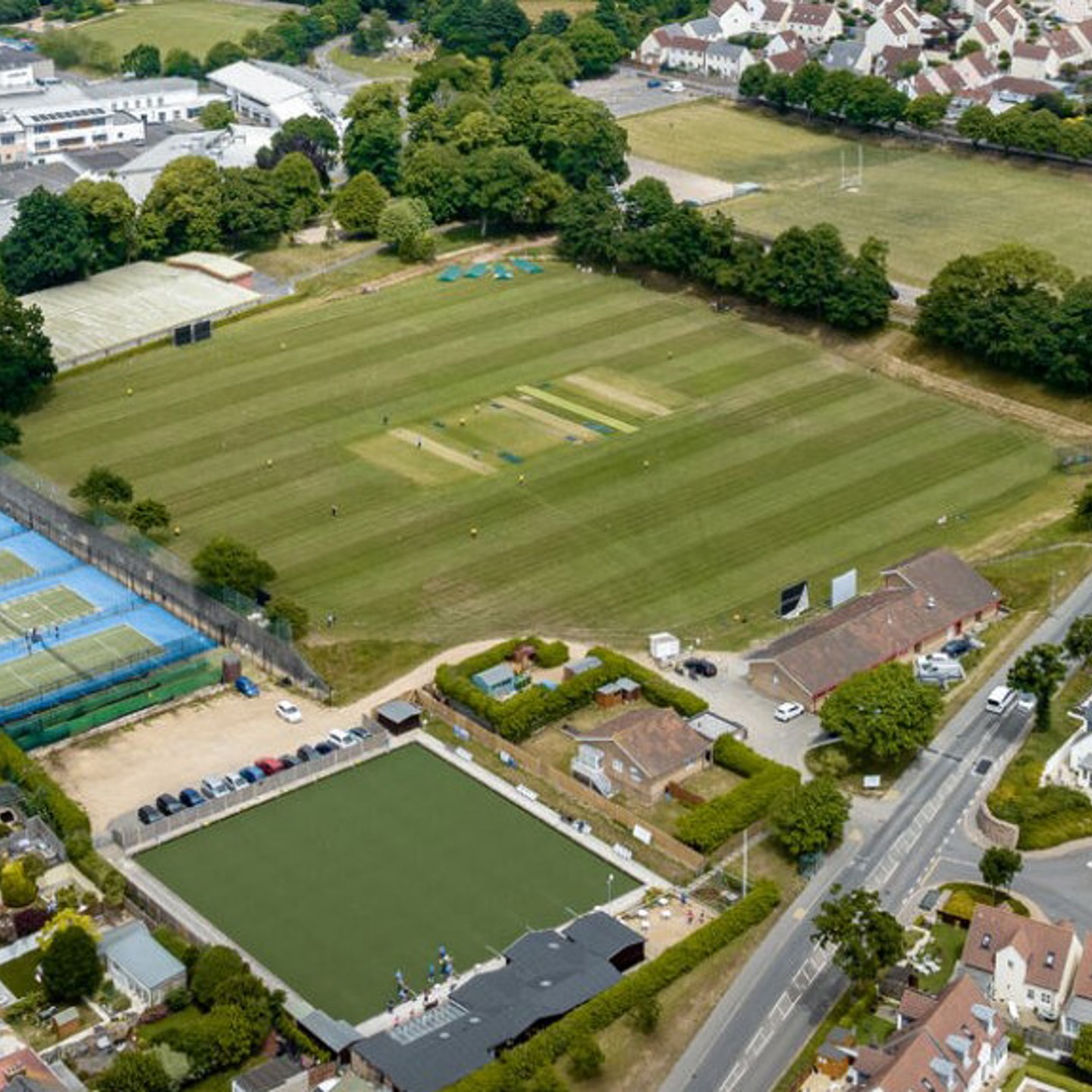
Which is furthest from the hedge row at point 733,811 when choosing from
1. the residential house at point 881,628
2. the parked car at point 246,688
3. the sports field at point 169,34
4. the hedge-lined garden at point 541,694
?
the sports field at point 169,34

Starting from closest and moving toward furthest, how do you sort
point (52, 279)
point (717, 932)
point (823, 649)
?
point (717, 932) → point (823, 649) → point (52, 279)

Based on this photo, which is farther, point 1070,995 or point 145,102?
point 145,102

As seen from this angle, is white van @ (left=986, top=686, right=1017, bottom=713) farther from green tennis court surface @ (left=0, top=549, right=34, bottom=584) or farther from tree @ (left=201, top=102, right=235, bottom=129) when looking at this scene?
tree @ (left=201, top=102, right=235, bottom=129)

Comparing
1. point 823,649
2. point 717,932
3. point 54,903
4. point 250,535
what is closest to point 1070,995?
point 717,932

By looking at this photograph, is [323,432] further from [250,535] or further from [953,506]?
[953,506]

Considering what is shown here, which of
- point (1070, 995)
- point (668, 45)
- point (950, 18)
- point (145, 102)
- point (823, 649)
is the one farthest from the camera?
point (950, 18)

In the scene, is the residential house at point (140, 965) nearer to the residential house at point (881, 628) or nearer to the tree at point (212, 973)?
the tree at point (212, 973)

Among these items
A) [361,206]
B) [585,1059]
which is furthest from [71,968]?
[361,206]
